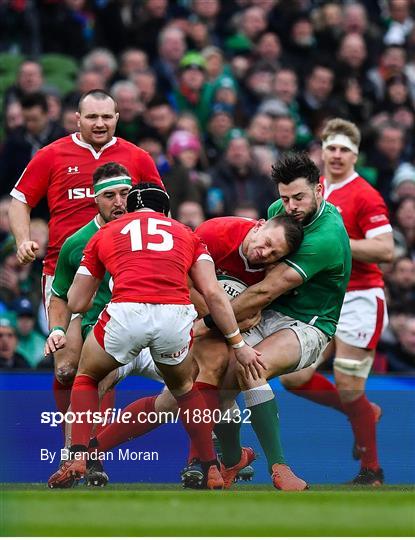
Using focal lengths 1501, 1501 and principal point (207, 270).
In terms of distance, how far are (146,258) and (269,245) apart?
0.90 meters

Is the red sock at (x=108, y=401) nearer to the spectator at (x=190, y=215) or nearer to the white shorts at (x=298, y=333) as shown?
the white shorts at (x=298, y=333)

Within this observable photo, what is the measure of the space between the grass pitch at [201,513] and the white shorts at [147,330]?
859 millimetres

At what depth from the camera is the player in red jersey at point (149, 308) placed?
29.9ft

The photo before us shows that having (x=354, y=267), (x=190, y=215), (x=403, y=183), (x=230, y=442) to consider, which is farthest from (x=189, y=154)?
(x=230, y=442)

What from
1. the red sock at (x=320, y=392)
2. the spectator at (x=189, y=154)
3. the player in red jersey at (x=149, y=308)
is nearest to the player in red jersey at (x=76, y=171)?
the player in red jersey at (x=149, y=308)

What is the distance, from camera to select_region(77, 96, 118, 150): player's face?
34.4 feet

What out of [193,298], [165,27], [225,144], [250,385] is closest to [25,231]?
[193,298]

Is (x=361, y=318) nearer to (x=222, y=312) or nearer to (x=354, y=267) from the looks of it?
(x=354, y=267)

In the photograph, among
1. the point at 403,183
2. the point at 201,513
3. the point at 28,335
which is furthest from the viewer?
the point at 403,183

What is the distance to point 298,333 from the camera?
9.91 meters

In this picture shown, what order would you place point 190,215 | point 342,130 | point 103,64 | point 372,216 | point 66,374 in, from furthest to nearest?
point 103,64, point 190,215, point 342,130, point 372,216, point 66,374

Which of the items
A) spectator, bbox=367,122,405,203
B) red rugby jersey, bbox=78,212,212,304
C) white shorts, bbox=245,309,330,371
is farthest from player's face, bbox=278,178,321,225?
spectator, bbox=367,122,405,203

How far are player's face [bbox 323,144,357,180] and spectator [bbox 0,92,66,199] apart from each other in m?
3.38

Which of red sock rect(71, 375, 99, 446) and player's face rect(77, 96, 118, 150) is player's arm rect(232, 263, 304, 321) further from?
player's face rect(77, 96, 118, 150)
